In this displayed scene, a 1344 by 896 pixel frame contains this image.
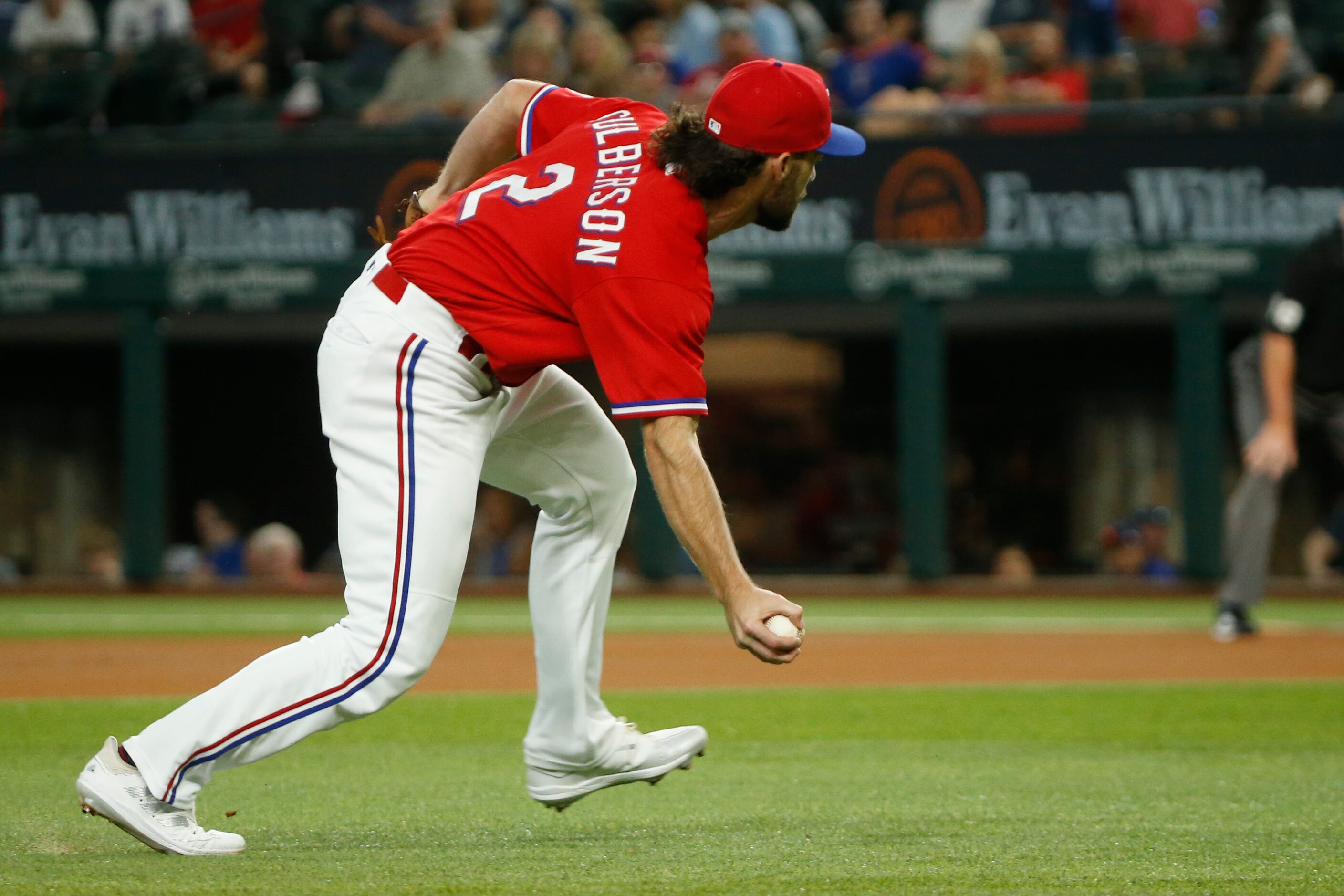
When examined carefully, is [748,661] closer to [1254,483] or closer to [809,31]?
[1254,483]

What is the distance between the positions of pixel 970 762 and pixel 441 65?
948 centimetres

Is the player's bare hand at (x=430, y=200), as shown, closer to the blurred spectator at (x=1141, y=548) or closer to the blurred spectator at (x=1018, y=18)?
the blurred spectator at (x=1141, y=548)

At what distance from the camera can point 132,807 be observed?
328 centimetres

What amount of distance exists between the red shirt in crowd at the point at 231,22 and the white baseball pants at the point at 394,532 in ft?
39.0

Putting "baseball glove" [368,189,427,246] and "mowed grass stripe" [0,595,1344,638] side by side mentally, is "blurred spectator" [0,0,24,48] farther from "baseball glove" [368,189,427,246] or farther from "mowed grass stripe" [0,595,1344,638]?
"baseball glove" [368,189,427,246]

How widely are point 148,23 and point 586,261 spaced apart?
1278 cm

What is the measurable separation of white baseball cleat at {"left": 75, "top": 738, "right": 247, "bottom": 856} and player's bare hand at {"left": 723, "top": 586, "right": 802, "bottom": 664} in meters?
1.20

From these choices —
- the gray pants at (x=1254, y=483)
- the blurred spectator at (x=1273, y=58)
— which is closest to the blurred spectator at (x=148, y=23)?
the blurred spectator at (x=1273, y=58)

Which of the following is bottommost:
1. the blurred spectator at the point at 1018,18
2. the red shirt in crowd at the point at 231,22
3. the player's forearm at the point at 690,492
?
the player's forearm at the point at 690,492

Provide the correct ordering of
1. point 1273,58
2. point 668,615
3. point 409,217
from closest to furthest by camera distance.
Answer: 1. point 409,217
2. point 668,615
3. point 1273,58

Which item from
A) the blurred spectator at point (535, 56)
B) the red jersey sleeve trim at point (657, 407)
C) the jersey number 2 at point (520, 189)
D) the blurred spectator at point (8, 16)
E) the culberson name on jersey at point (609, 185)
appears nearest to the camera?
the red jersey sleeve trim at point (657, 407)

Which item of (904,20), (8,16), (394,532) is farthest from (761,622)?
(8,16)

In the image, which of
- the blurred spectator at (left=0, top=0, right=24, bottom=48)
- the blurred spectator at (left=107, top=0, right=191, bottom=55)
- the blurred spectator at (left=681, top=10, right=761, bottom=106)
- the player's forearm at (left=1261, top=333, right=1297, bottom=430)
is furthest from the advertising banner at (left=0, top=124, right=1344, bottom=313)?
the player's forearm at (left=1261, top=333, right=1297, bottom=430)

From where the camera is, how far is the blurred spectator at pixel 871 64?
1309 cm
